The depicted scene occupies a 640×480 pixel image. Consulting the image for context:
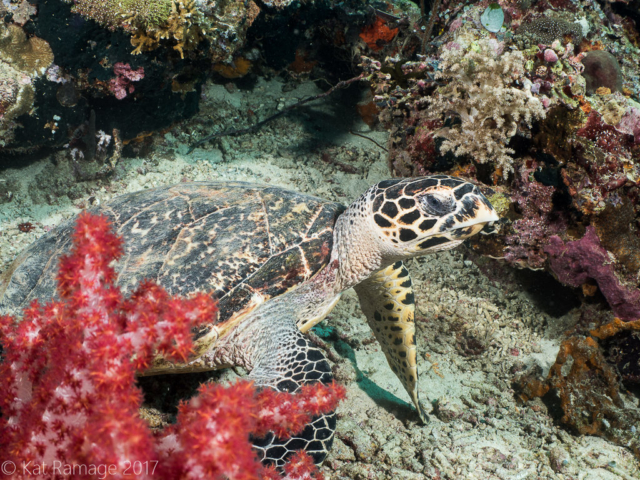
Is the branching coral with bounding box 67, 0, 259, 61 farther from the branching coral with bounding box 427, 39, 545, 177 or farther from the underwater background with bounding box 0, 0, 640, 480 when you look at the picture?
the branching coral with bounding box 427, 39, 545, 177

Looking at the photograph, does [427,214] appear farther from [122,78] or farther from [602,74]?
[122,78]

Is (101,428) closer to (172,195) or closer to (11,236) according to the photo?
(172,195)

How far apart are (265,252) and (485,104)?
2116 millimetres

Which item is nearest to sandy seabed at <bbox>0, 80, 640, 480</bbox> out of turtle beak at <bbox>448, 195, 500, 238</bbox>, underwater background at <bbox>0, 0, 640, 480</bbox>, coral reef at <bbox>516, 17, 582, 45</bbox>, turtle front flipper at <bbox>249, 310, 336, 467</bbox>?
underwater background at <bbox>0, 0, 640, 480</bbox>

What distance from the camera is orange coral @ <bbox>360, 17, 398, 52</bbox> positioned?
4797 millimetres

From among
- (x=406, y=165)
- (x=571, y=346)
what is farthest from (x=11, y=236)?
Result: (x=571, y=346)

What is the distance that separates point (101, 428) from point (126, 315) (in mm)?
369

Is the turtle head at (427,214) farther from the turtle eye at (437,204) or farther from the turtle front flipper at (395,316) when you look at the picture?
the turtle front flipper at (395,316)

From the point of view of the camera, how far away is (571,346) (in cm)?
245

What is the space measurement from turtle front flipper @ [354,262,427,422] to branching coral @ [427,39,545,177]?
113 centimetres

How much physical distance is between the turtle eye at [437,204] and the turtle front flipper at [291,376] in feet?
2.98

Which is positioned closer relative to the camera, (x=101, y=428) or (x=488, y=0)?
(x=101, y=428)

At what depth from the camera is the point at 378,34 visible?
4812mm

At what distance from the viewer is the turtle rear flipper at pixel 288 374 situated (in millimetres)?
1404
